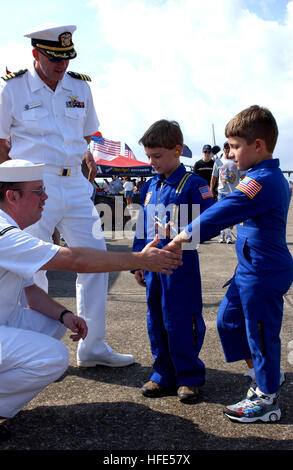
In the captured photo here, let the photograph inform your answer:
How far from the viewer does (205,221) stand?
96.3 inches

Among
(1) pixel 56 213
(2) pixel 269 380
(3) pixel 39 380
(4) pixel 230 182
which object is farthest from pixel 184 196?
(4) pixel 230 182

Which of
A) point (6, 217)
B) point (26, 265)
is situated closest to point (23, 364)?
point (26, 265)

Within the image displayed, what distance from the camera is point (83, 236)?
3.25 meters

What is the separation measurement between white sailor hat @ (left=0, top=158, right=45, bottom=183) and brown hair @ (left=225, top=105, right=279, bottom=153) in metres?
1.06

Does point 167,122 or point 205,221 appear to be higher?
point 167,122

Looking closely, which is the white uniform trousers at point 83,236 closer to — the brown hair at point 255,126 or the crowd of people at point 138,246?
the crowd of people at point 138,246

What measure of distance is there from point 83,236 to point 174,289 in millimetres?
818

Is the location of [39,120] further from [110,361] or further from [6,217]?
[110,361]

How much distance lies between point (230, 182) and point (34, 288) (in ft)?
20.1

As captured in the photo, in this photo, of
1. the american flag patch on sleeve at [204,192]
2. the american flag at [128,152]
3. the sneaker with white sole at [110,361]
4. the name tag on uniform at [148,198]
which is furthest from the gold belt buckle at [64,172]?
the american flag at [128,152]

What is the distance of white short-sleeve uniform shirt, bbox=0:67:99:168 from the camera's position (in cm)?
313

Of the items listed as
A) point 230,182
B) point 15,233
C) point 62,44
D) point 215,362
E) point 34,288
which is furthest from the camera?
point 230,182

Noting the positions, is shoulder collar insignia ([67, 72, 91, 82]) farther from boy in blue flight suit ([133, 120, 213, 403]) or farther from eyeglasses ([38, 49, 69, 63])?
boy in blue flight suit ([133, 120, 213, 403])

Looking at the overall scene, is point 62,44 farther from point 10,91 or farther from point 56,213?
point 56,213
